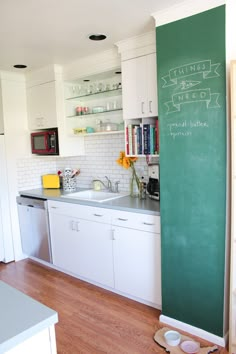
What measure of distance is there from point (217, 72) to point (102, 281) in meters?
2.26

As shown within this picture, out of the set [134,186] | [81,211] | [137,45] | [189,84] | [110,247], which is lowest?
[110,247]

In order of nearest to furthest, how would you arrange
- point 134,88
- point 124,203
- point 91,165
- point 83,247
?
point 134,88 < point 124,203 < point 83,247 < point 91,165

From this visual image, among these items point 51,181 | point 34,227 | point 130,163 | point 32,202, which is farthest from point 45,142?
point 130,163

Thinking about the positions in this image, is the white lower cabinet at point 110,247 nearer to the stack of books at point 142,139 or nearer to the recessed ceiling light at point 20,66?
the stack of books at point 142,139

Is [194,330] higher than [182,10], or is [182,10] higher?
[182,10]

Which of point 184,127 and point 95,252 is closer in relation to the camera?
point 184,127

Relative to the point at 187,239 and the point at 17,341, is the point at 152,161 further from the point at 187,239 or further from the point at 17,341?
the point at 17,341

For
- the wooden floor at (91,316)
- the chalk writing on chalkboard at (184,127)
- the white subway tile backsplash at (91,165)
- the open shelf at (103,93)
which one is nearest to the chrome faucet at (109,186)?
the white subway tile backsplash at (91,165)

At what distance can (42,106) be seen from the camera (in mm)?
3811

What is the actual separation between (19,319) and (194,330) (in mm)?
1809

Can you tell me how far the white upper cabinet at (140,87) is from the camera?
8.70ft

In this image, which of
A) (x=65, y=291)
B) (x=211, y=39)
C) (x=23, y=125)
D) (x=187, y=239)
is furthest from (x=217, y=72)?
(x=23, y=125)

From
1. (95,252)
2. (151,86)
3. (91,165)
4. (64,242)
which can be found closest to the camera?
(151,86)

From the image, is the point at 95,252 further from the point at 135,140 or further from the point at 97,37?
the point at 97,37
